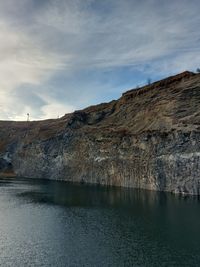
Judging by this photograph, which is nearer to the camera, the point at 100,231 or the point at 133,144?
the point at 100,231

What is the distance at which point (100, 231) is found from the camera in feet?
153

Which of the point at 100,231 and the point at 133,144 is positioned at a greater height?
the point at 133,144

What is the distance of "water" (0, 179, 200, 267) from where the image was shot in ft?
117

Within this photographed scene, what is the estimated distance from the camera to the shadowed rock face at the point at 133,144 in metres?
80.8

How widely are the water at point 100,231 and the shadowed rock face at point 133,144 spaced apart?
889cm

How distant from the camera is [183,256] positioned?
36688 mm

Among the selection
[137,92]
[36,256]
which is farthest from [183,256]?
[137,92]

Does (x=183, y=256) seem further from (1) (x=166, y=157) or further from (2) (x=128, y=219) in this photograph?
(1) (x=166, y=157)

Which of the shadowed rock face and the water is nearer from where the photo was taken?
the water

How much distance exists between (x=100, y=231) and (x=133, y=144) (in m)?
51.7

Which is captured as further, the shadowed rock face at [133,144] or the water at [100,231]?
the shadowed rock face at [133,144]

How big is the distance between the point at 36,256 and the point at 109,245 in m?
8.27

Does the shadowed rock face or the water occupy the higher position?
the shadowed rock face

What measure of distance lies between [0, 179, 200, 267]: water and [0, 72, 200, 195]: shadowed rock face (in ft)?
29.2
